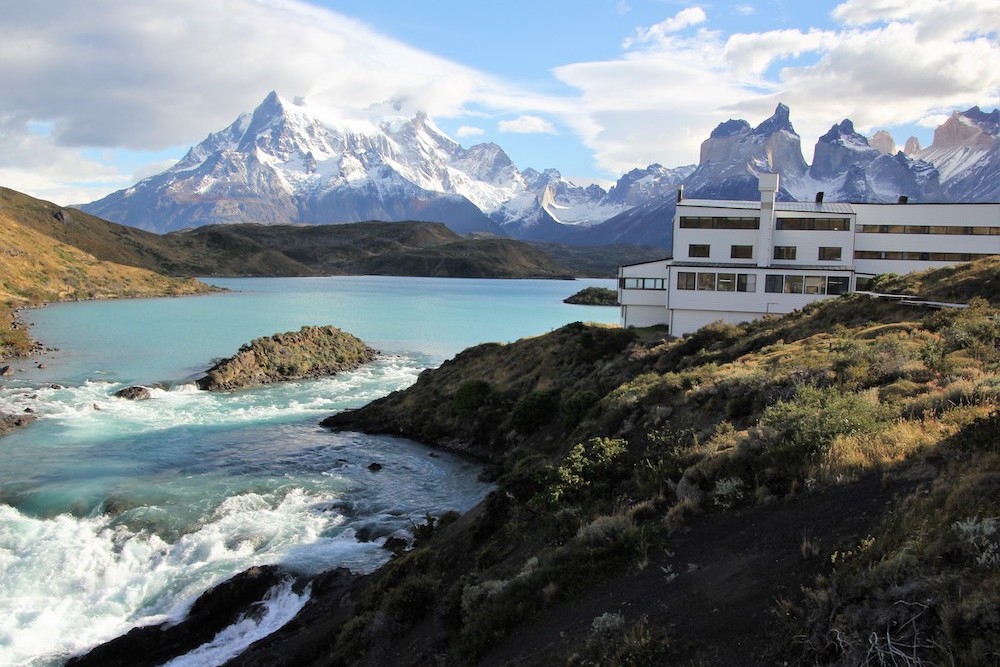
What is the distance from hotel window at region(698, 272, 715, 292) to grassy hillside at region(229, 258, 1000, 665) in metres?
22.8

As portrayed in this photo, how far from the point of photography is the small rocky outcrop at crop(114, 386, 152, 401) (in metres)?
49.3

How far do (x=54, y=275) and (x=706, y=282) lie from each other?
14380 centimetres

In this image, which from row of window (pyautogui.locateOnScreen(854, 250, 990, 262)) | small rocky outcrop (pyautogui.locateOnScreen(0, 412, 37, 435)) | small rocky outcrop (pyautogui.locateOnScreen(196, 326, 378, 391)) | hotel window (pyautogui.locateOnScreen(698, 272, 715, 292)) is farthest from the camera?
small rocky outcrop (pyautogui.locateOnScreen(196, 326, 378, 391))

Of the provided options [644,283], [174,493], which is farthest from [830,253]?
[174,493]

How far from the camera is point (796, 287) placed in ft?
157

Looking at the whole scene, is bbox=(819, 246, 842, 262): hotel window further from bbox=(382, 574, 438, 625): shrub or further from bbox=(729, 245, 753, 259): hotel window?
bbox=(382, 574, 438, 625): shrub

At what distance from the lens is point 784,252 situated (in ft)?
165

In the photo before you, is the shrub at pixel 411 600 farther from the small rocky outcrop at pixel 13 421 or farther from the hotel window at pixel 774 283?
the hotel window at pixel 774 283

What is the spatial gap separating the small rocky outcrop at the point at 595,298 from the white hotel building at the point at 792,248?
105 m

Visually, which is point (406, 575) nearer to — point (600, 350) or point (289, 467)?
point (289, 467)

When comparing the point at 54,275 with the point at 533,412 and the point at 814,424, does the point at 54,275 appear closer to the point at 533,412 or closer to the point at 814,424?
the point at 533,412

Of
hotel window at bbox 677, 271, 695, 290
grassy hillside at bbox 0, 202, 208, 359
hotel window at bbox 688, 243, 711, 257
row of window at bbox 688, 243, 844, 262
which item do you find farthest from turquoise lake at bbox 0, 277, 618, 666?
grassy hillside at bbox 0, 202, 208, 359

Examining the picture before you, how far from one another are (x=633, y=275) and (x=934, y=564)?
50.6m

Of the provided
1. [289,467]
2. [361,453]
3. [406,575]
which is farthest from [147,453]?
[406,575]
